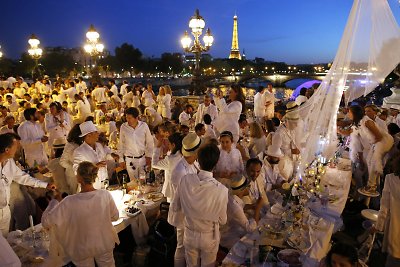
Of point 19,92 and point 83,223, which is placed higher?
point 19,92

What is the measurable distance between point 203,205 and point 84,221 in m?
1.18

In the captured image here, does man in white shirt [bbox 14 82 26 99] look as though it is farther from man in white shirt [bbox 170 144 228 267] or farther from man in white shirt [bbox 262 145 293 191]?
man in white shirt [bbox 170 144 228 267]

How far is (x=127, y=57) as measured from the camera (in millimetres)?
56875

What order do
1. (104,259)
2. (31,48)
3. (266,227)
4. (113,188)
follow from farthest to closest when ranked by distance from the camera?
(31,48) → (113,188) → (266,227) → (104,259)

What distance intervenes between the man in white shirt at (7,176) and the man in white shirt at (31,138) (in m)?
3.09

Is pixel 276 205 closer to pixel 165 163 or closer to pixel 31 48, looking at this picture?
pixel 165 163

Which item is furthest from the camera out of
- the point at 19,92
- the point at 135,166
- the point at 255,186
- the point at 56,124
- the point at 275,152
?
the point at 19,92

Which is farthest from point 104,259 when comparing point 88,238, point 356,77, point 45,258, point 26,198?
point 356,77

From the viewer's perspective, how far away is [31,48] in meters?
15.1

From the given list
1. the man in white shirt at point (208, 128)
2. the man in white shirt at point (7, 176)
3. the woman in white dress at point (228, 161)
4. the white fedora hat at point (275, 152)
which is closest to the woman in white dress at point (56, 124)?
the man in white shirt at point (208, 128)

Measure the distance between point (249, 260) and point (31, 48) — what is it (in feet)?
51.4

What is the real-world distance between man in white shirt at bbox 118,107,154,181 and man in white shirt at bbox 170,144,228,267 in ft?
8.90

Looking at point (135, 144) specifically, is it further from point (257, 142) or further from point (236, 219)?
point (236, 219)

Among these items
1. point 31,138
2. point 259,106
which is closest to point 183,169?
point 31,138
